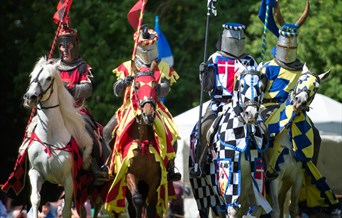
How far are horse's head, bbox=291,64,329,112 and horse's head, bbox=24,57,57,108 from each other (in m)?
3.25

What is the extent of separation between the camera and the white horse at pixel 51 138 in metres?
16.2

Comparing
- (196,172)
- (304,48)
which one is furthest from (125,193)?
(304,48)

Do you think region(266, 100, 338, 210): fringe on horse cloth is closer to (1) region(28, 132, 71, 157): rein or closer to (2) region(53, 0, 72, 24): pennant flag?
(1) region(28, 132, 71, 157): rein

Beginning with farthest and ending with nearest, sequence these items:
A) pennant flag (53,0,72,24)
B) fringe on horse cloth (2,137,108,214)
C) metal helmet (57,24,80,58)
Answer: pennant flag (53,0,72,24)
metal helmet (57,24,80,58)
fringe on horse cloth (2,137,108,214)

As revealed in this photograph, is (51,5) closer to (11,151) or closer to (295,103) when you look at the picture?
(11,151)

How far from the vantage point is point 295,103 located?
16828mm

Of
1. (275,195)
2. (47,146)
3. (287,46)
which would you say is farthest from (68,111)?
(287,46)

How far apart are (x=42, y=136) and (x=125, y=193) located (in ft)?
4.46

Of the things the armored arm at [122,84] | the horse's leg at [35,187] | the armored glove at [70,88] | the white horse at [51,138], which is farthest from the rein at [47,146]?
the armored glove at [70,88]

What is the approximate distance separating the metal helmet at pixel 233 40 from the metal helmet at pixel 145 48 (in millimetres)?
968

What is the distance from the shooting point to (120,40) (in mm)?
29141

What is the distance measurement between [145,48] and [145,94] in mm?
1315

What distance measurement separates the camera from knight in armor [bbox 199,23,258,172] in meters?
17.2

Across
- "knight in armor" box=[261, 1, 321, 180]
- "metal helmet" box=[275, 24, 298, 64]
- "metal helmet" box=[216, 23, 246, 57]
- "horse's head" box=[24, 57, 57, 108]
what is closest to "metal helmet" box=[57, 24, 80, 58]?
"horse's head" box=[24, 57, 57, 108]
